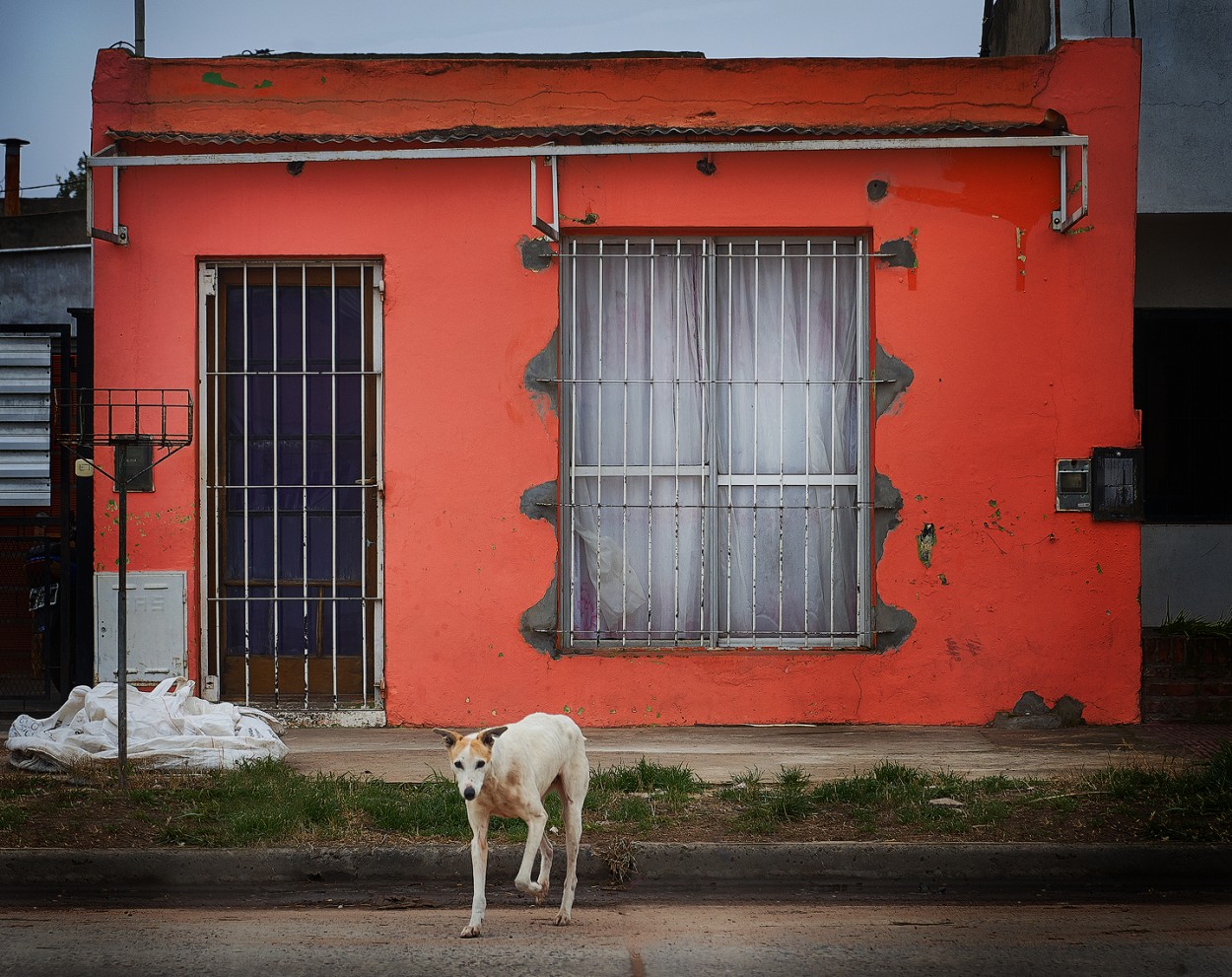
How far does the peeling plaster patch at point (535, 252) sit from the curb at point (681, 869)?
411 cm

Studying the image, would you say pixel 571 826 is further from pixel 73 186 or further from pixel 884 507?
pixel 73 186

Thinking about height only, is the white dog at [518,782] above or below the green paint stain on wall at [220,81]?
below

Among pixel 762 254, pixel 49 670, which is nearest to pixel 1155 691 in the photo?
pixel 762 254

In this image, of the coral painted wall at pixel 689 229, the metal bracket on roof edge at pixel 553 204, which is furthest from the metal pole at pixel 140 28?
the metal bracket on roof edge at pixel 553 204

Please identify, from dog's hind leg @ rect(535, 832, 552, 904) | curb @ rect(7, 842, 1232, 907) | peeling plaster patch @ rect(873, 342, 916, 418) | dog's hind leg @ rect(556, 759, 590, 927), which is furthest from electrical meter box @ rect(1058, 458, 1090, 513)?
dog's hind leg @ rect(535, 832, 552, 904)

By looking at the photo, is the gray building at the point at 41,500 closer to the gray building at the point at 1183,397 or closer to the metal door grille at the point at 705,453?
the metal door grille at the point at 705,453

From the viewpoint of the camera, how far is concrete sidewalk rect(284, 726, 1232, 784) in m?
7.04

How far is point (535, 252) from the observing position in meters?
8.41

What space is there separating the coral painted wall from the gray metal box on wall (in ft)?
0.44

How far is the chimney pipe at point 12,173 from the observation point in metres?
21.7

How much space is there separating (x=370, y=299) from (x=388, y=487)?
1260 mm

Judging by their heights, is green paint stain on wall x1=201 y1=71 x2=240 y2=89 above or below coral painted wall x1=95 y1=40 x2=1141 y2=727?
above

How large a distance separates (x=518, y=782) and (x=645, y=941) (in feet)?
2.44

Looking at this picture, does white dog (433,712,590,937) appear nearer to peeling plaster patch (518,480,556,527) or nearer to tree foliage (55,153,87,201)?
peeling plaster patch (518,480,556,527)
